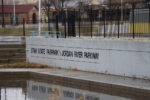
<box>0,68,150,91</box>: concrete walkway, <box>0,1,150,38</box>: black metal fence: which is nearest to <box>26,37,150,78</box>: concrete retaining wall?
<box>0,68,150,91</box>: concrete walkway

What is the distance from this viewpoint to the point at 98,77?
1502 centimetres

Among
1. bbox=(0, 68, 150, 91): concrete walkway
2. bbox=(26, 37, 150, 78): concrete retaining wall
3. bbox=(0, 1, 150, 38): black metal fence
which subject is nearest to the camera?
bbox=(0, 68, 150, 91): concrete walkway

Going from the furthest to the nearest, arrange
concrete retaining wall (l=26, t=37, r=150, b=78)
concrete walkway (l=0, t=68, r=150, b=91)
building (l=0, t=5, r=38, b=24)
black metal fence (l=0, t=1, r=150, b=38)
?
building (l=0, t=5, r=38, b=24)
black metal fence (l=0, t=1, r=150, b=38)
concrete retaining wall (l=26, t=37, r=150, b=78)
concrete walkway (l=0, t=68, r=150, b=91)

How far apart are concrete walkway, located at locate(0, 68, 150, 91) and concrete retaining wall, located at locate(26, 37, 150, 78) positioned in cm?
47

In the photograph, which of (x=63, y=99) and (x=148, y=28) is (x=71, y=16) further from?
(x=63, y=99)

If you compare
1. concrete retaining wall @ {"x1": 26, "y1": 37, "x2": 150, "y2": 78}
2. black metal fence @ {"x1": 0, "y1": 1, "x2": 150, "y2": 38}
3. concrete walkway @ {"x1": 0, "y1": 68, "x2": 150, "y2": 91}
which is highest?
black metal fence @ {"x1": 0, "y1": 1, "x2": 150, "y2": 38}

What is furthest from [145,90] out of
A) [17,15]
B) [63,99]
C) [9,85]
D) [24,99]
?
[17,15]

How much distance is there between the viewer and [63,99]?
1117 centimetres

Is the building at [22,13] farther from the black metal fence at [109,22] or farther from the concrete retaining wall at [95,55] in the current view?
the concrete retaining wall at [95,55]

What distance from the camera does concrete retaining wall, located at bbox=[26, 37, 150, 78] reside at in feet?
46.9

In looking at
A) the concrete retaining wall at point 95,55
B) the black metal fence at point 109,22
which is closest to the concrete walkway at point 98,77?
the concrete retaining wall at point 95,55

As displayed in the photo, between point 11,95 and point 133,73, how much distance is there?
18.3ft

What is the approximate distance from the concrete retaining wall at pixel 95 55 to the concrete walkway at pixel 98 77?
468 millimetres

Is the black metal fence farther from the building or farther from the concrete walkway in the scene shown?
the building
